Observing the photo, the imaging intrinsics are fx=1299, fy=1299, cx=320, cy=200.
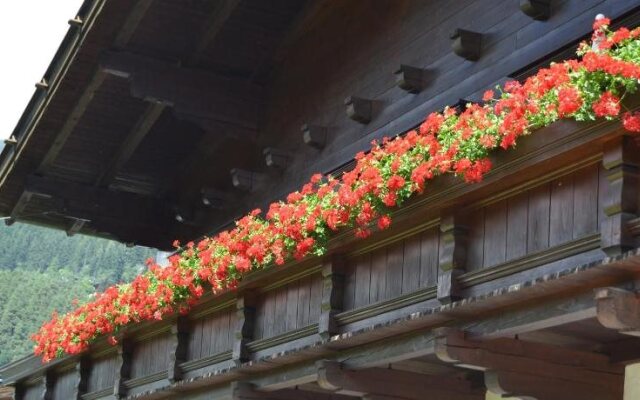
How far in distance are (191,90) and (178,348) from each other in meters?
2.78

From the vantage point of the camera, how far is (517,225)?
6.98 meters

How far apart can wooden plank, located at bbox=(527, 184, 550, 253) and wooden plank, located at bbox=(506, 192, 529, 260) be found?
41 mm

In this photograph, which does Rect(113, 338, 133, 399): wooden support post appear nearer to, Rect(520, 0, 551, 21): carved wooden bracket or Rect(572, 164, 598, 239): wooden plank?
Rect(520, 0, 551, 21): carved wooden bracket

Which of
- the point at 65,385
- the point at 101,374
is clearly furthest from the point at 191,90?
the point at 65,385

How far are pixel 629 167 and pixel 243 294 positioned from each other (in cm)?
462

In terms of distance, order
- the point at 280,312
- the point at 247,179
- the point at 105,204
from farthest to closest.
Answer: the point at 105,204, the point at 247,179, the point at 280,312

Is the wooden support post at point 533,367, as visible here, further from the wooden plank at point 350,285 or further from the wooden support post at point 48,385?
the wooden support post at point 48,385

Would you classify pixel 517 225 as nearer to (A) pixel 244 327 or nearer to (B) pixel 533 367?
(B) pixel 533 367

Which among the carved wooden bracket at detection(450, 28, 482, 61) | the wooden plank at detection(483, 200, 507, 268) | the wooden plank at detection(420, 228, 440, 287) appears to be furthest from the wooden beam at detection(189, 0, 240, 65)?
the wooden plank at detection(483, 200, 507, 268)

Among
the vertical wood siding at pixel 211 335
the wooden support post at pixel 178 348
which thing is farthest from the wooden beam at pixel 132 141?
the vertical wood siding at pixel 211 335

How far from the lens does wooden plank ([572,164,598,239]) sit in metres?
6.40

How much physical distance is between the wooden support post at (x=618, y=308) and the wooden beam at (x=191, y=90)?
23.2ft

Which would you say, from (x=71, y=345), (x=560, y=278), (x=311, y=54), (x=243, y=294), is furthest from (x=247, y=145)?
(x=560, y=278)

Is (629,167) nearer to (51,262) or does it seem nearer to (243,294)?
(243,294)
